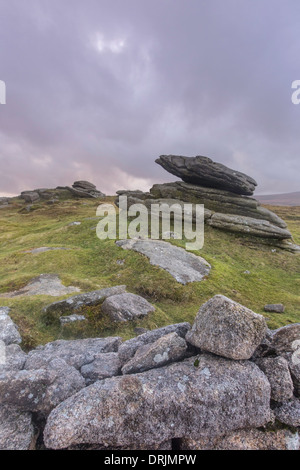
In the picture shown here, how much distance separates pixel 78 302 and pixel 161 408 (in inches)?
494

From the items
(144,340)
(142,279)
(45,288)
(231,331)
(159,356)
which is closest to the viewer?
(231,331)

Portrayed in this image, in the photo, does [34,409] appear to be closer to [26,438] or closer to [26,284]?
[26,438]

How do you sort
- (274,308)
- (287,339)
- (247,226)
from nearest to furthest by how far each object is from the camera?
(287,339) < (274,308) < (247,226)

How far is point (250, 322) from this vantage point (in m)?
7.56

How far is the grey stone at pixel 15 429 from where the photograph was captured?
6.10 m

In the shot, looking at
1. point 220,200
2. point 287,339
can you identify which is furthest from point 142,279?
point 220,200

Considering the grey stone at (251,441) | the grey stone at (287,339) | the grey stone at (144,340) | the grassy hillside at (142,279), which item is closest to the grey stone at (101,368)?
the grey stone at (144,340)

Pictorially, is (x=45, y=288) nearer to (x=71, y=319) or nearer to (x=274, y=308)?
(x=71, y=319)

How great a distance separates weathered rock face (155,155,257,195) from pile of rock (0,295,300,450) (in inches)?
1587

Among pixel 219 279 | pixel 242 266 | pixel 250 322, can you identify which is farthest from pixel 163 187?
pixel 250 322

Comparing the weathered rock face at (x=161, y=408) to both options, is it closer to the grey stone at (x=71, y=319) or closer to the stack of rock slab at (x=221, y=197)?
the grey stone at (x=71, y=319)

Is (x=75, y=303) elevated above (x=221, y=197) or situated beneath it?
situated beneath

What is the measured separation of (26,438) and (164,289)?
16860 mm

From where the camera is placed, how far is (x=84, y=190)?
5591 inches
